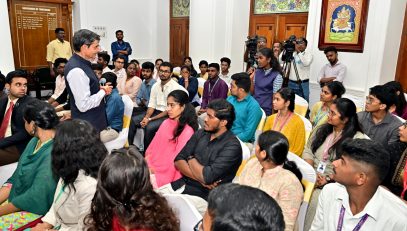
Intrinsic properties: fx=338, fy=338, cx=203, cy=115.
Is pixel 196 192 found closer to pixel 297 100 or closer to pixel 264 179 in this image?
pixel 264 179

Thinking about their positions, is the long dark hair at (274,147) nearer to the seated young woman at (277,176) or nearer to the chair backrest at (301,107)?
the seated young woman at (277,176)

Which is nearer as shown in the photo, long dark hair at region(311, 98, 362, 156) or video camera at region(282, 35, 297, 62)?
long dark hair at region(311, 98, 362, 156)

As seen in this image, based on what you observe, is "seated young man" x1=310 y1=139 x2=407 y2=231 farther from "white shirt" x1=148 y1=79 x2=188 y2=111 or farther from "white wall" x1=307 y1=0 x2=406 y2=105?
"white wall" x1=307 y1=0 x2=406 y2=105

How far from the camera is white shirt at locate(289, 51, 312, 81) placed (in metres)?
5.04

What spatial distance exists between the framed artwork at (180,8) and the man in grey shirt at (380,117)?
594cm

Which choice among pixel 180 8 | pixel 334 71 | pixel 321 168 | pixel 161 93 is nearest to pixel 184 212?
pixel 321 168

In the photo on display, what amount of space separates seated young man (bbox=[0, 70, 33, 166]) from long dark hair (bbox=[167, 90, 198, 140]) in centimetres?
113

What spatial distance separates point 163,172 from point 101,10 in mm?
6529

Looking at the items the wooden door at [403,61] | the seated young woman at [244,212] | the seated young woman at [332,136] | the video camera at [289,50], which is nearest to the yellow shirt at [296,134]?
the seated young woman at [332,136]

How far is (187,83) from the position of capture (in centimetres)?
511

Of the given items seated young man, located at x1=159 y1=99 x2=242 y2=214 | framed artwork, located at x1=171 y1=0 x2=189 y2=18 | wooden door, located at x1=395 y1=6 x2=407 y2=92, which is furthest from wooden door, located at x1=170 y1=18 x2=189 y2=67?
seated young man, located at x1=159 y1=99 x2=242 y2=214

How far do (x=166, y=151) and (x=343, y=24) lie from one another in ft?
12.1

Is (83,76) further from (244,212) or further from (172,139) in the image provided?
(244,212)

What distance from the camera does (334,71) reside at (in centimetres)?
490
